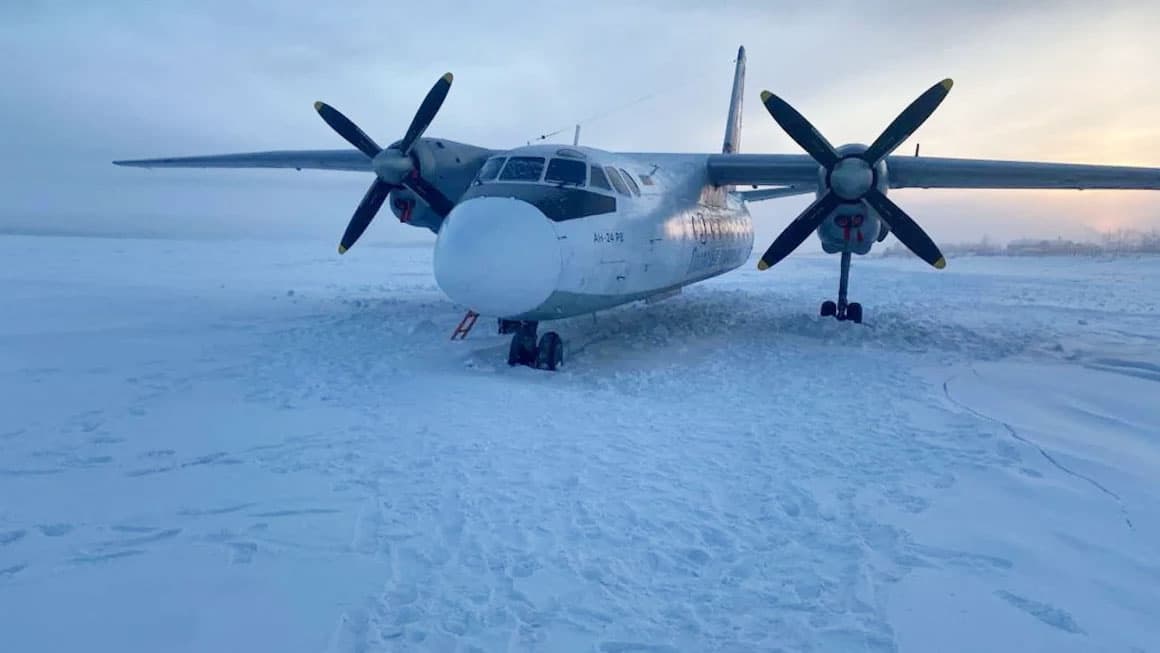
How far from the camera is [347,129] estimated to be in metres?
14.1

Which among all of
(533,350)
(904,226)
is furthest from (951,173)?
(533,350)

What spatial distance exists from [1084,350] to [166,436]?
13.6 m

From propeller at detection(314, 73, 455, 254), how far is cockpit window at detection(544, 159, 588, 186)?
4.50m

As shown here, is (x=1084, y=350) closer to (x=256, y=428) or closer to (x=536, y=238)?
(x=536, y=238)

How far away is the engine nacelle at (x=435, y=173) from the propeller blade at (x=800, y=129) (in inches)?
254

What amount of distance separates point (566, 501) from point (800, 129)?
33.7ft

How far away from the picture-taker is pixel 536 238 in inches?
335

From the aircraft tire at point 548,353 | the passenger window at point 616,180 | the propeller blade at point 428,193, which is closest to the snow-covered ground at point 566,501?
the aircraft tire at point 548,353

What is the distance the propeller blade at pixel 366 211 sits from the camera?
559 inches

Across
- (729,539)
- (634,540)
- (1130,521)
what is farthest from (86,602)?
(1130,521)

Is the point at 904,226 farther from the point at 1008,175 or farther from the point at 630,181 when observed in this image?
the point at 630,181

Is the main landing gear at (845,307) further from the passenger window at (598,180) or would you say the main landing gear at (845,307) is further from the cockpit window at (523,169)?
the cockpit window at (523,169)

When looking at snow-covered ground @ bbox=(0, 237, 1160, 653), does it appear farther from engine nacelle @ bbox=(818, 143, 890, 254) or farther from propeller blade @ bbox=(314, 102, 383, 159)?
propeller blade @ bbox=(314, 102, 383, 159)

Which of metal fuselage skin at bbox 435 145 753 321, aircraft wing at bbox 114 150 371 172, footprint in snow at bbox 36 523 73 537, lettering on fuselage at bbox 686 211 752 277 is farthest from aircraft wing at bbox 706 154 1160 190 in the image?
footprint in snow at bbox 36 523 73 537
